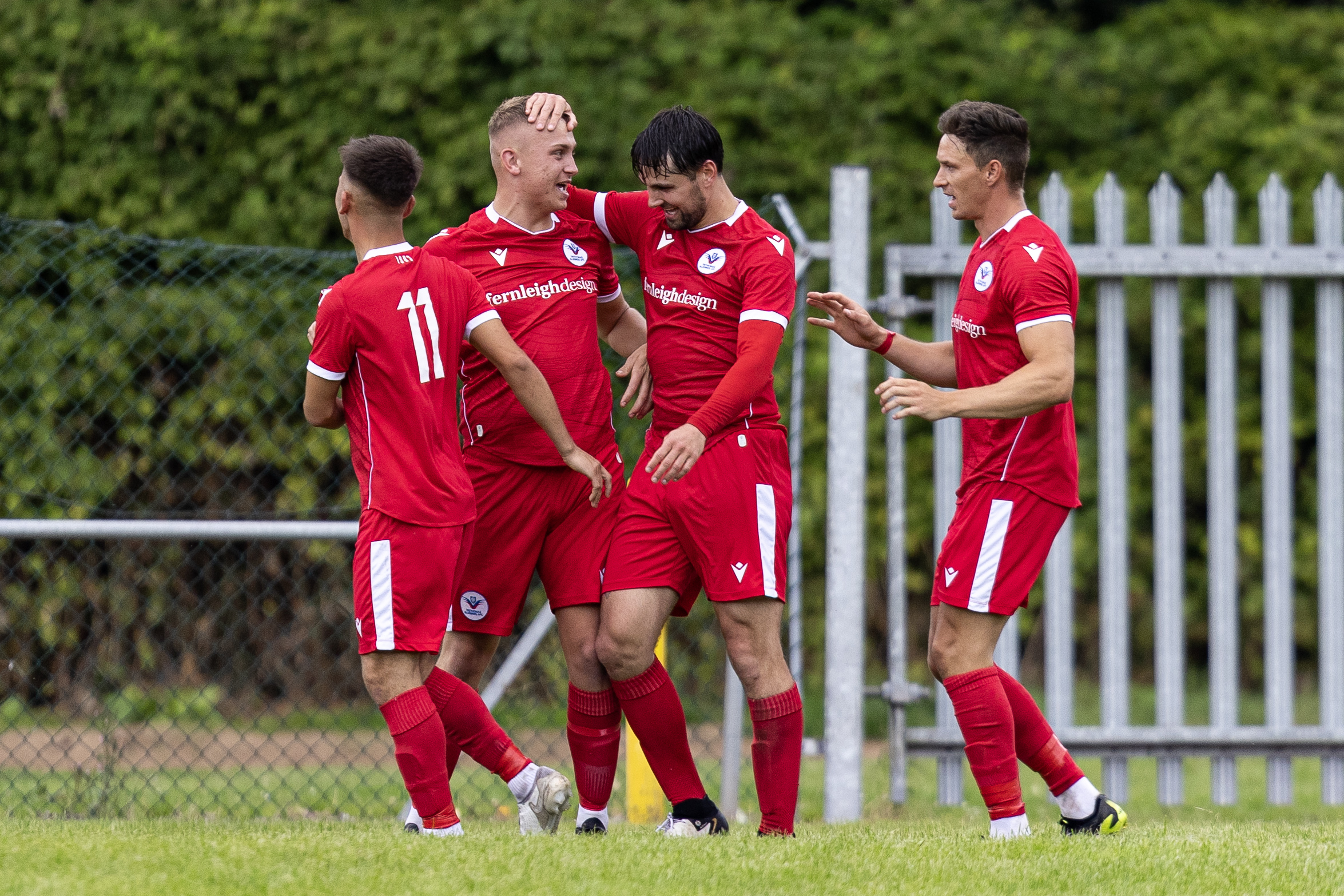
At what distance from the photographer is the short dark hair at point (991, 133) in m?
4.09

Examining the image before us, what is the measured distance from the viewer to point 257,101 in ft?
23.2

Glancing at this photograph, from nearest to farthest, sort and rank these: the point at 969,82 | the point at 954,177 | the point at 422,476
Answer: the point at 422,476
the point at 954,177
the point at 969,82

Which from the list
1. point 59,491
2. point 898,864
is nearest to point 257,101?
point 59,491

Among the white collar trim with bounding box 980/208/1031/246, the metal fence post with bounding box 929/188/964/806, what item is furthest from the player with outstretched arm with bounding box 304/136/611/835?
the metal fence post with bounding box 929/188/964/806

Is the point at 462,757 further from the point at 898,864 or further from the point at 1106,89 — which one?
the point at 1106,89

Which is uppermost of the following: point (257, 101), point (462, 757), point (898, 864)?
point (257, 101)

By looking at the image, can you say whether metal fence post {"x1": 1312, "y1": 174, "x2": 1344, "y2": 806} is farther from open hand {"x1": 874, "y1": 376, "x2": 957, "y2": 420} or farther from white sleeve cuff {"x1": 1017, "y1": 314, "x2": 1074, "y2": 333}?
open hand {"x1": 874, "y1": 376, "x2": 957, "y2": 420}

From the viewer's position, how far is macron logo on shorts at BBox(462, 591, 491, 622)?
4.35 m

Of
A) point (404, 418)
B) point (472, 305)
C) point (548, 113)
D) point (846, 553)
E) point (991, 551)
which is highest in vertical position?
point (548, 113)

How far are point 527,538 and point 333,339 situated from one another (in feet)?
2.76

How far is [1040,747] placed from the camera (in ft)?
13.8

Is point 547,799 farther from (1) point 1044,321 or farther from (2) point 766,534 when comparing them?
(1) point 1044,321

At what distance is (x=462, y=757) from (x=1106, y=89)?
5.06 metres

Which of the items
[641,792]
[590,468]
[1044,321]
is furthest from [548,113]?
[641,792]
